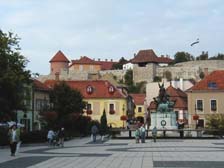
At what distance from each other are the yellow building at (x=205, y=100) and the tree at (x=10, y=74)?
43.4 metres

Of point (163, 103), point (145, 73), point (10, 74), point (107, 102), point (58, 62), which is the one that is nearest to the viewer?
point (10, 74)

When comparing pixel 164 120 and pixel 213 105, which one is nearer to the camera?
pixel 164 120

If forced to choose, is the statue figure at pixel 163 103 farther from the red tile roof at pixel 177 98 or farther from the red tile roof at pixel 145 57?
the red tile roof at pixel 145 57

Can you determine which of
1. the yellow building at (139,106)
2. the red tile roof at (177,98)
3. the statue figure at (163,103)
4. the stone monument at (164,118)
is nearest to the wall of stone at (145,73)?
the yellow building at (139,106)

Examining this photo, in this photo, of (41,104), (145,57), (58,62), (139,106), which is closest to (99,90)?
(41,104)

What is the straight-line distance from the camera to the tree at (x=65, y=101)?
7081cm

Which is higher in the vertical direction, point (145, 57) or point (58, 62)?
point (145, 57)

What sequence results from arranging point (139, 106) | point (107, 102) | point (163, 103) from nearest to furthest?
point (163, 103), point (107, 102), point (139, 106)

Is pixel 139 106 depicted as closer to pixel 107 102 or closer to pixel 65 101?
pixel 107 102

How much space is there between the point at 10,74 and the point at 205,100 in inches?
1857

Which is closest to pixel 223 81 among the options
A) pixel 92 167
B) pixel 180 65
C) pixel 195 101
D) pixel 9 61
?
pixel 195 101

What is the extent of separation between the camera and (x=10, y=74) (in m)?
41.8

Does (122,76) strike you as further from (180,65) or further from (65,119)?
(65,119)

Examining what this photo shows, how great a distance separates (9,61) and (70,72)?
5135 inches
